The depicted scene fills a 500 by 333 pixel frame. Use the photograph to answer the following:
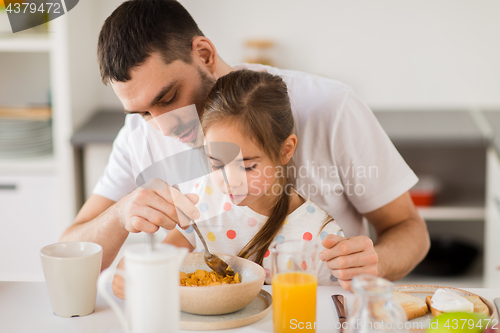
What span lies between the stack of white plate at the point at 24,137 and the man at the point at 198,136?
0.89 meters

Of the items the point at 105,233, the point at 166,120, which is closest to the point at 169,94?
the point at 166,120

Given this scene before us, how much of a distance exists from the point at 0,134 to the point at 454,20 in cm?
218

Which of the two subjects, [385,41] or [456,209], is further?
[385,41]

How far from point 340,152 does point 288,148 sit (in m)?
0.18

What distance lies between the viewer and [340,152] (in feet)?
4.22

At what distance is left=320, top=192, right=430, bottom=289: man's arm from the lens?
36.0 inches

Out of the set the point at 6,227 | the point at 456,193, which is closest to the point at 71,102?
the point at 6,227

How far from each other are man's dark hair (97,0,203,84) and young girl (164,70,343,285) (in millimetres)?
141

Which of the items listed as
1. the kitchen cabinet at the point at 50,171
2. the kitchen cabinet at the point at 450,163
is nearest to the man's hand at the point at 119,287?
the kitchen cabinet at the point at 50,171

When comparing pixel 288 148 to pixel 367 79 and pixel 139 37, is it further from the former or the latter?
pixel 367 79

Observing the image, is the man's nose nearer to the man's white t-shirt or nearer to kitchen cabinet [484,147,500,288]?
the man's white t-shirt

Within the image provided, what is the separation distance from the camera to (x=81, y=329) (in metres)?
0.80

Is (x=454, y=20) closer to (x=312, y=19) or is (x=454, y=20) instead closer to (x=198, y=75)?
(x=312, y=19)

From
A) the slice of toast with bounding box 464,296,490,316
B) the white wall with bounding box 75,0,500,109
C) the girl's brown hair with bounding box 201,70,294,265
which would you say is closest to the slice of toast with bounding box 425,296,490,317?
the slice of toast with bounding box 464,296,490,316
